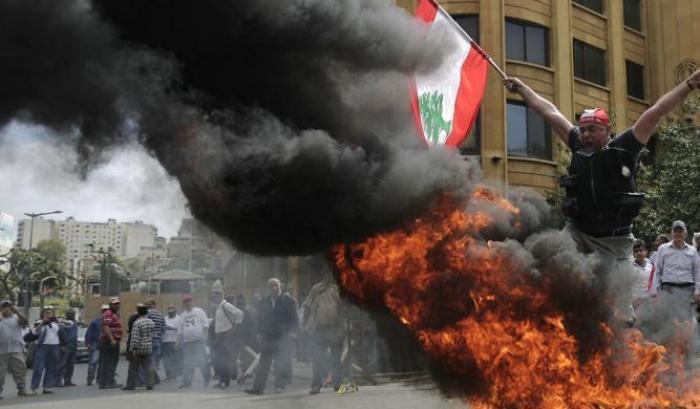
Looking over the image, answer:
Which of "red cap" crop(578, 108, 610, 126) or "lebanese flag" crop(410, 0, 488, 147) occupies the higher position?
"lebanese flag" crop(410, 0, 488, 147)

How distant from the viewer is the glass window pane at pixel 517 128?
70.8 ft

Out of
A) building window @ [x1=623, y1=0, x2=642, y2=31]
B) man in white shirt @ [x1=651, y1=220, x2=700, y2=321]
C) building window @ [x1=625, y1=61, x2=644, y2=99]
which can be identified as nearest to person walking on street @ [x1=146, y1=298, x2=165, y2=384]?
man in white shirt @ [x1=651, y1=220, x2=700, y2=321]

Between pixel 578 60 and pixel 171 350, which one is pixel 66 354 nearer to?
pixel 171 350

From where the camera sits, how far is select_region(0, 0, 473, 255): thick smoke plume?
4.03 m

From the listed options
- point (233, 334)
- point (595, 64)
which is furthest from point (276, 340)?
point (595, 64)

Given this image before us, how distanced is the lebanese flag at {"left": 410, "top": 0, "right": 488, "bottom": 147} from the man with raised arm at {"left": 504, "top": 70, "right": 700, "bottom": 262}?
1139 millimetres

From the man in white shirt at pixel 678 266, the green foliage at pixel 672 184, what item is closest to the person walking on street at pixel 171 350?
the man in white shirt at pixel 678 266

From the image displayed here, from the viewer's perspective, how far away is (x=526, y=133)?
2180cm

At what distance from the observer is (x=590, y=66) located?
24594 millimetres

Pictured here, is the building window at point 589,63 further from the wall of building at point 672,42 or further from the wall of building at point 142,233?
the wall of building at point 142,233

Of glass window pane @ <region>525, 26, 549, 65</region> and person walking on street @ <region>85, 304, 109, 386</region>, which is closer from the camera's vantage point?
person walking on street @ <region>85, 304, 109, 386</region>

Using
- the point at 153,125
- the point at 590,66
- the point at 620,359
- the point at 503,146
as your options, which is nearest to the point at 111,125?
the point at 153,125

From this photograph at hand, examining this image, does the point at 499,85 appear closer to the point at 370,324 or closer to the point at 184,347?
the point at 184,347

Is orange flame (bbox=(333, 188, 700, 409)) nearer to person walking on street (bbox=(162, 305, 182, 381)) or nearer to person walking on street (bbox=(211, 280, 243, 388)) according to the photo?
person walking on street (bbox=(211, 280, 243, 388))
